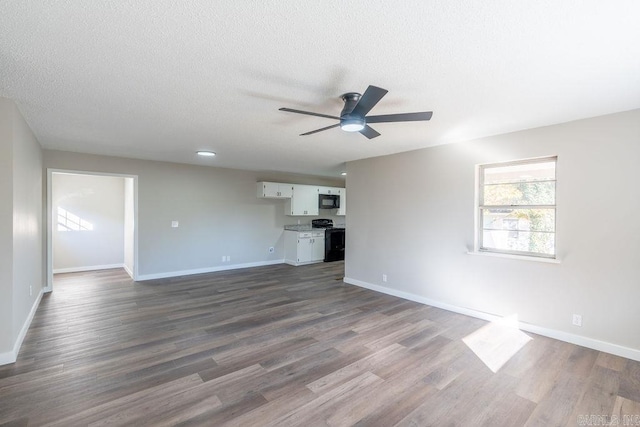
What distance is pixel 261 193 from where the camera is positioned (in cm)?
733

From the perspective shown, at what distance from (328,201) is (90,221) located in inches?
228

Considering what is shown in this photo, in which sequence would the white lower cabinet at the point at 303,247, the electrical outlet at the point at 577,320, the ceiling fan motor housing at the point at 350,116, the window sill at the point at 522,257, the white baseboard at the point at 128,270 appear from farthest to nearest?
the white lower cabinet at the point at 303,247 → the white baseboard at the point at 128,270 → the window sill at the point at 522,257 → the electrical outlet at the point at 577,320 → the ceiling fan motor housing at the point at 350,116

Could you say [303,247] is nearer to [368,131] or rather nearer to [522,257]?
[522,257]

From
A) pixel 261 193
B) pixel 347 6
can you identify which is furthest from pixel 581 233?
pixel 261 193

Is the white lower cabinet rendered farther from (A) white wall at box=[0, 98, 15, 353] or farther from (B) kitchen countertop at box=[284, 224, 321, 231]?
(A) white wall at box=[0, 98, 15, 353]

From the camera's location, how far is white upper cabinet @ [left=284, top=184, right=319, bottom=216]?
7.84 metres

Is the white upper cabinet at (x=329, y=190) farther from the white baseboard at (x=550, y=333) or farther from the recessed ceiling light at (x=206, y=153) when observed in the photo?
the white baseboard at (x=550, y=333)

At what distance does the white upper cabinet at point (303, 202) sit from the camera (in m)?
7.84

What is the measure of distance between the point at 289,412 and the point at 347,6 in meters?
2.54

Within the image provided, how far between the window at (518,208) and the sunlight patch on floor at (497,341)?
3.00 feet

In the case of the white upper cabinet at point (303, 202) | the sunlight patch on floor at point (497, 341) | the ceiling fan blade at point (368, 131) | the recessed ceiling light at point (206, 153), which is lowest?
the sunlight patch on floor at point (497, 341)

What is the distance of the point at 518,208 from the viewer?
372 centimetres

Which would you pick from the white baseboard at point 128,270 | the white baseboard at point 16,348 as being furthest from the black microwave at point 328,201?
the white baseboard at point 16,348

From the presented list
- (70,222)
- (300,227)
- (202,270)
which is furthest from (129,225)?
(300,227)
